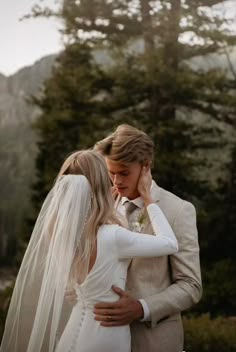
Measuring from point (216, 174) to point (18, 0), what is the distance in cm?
285

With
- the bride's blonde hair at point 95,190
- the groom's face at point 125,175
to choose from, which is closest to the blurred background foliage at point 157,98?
the groom's face at point 125,175

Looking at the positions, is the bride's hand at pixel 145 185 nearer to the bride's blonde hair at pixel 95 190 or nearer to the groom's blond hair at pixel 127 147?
the groom's blond hair at pixel 127 147

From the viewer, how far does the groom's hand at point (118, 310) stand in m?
2.65

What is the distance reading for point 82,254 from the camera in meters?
2.67

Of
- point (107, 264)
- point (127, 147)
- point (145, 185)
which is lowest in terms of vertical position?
point (107, 264)

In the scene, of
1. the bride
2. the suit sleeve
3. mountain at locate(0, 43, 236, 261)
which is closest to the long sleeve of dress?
the bride

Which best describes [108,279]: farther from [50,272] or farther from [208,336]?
[208,336]

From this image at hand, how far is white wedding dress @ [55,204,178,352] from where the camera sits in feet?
8.66

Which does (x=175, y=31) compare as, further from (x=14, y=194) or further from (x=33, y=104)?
(x=14, y=194)

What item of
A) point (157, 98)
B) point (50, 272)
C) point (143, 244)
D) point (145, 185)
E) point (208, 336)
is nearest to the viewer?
point (143, 244)

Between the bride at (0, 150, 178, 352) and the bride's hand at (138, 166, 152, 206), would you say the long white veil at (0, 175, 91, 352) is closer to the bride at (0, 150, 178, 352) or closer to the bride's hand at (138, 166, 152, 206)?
the bride at (0, 150, 178, 352)

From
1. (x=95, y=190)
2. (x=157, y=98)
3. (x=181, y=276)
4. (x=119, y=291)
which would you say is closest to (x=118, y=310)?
(x=119, y=291)

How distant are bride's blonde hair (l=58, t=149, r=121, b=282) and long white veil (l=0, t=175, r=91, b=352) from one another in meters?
0.03

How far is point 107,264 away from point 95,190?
29cm
